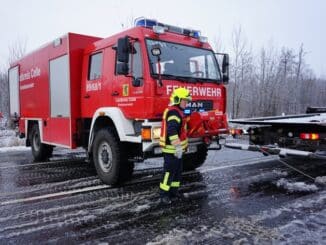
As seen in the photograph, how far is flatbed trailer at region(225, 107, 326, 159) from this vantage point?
697 centimetres

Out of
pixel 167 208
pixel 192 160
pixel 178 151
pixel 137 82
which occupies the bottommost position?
pixel 167 208

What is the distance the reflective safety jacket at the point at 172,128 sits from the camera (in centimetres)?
532

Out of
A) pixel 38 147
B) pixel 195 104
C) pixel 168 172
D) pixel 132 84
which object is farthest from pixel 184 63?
pixel 38 147

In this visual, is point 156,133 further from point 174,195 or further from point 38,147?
point 38,147

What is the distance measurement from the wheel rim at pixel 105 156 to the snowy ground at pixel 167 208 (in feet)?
1.23

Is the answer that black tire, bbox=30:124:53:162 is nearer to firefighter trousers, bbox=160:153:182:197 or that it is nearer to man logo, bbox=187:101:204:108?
man logo, bbox=187:101:204:108

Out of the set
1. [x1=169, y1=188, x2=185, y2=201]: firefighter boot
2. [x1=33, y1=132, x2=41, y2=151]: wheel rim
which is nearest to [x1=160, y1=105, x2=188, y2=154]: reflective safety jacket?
[x1=169, y1=188, x2=185, y2=201]: firefighter boot

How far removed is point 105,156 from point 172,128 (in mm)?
2059

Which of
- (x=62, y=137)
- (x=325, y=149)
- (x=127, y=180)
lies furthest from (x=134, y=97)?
(x=325, y=149)

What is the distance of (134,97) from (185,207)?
2.06m

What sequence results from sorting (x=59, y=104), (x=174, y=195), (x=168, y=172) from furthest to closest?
(x=59, y=104) < (x=174, y=195) < (x=168, y=172)

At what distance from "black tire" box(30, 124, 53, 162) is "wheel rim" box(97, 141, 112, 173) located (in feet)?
11.4

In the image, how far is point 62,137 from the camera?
26.9ft

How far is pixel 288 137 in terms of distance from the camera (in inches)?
301
